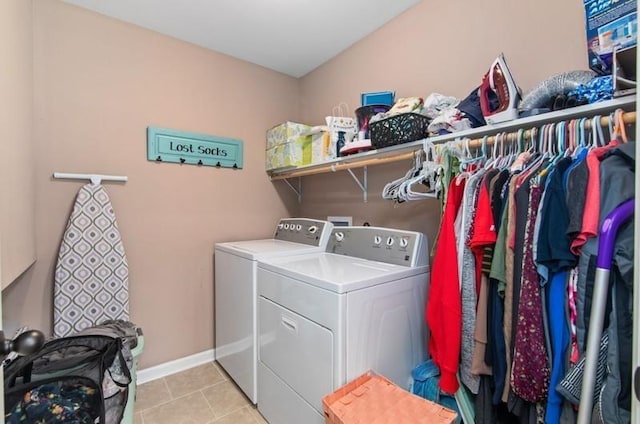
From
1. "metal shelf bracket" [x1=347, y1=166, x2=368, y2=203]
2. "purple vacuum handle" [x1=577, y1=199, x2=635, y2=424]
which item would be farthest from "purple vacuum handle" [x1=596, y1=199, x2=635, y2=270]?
"metal shelf bracket" [x1=347, y1=166, x2=368, y2=203]

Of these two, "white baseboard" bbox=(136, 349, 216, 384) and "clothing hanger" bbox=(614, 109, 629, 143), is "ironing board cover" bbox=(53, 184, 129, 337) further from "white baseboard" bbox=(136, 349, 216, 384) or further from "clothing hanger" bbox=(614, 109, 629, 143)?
"clothing hanger" bbox=(614, 109, 629, 143)

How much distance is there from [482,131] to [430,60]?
0.79m

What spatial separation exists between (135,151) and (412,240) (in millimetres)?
1936

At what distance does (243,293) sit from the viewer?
191 centimetres

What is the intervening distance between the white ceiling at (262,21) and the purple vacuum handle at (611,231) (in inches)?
66.9

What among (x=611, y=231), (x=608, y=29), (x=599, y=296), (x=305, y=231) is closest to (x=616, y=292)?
(x=599, y=296)

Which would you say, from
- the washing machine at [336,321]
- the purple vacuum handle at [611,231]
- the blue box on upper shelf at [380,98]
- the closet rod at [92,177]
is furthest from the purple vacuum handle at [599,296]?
the closet rod at [92,177]

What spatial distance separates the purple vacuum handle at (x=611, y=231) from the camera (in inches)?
33.1

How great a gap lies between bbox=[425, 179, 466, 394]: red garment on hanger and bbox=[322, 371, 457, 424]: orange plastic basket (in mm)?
182

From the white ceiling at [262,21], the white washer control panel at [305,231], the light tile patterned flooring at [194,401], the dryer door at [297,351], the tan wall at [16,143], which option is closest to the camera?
the tan wall at [16,143]

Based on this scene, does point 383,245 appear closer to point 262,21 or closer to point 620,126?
point 620,126

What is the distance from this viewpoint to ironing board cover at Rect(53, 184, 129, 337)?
1829 mm

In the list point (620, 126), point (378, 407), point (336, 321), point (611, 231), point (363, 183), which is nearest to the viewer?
point (611, 231)

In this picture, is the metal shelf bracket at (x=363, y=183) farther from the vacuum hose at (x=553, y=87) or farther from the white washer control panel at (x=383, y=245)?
the vacuum hose at (x=553, y=87)
